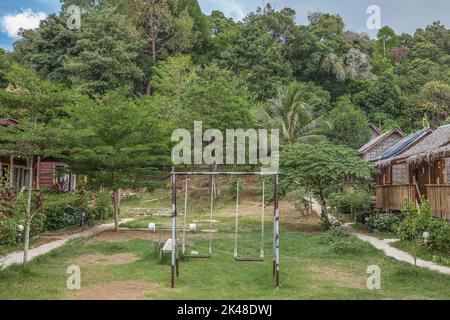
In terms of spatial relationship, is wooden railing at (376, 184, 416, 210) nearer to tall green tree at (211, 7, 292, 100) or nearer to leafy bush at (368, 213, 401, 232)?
leafy bush at (368, 213, 401, 232)

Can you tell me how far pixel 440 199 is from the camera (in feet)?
52.2

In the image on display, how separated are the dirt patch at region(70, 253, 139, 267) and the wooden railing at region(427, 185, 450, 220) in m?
9.48

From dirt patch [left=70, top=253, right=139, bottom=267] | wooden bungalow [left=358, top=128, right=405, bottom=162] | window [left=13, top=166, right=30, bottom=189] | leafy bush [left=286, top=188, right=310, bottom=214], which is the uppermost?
wooden bungalow [left=358, top=128, right=405, bottom=162]

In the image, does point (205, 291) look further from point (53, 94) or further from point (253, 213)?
point (253, 213)

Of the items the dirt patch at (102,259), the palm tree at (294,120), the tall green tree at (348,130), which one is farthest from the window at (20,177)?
the tall green tree at (348,130)

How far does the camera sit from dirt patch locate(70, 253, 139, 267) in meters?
13.1

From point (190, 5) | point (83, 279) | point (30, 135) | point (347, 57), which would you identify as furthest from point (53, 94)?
point (347, 57)

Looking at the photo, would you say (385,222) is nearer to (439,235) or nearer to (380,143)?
(439,235)

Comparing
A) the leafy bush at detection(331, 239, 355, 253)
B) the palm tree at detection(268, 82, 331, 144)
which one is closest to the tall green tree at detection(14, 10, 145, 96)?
the palm tree at detection(268, 82, 331, 144)

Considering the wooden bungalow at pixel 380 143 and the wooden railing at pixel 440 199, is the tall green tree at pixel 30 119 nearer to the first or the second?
the wooden railing at pixel 440 199

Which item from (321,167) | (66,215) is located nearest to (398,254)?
(321,167)

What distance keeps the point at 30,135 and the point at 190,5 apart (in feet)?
135

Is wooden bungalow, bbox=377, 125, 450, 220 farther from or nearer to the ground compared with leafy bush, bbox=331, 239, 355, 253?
farther from the ground

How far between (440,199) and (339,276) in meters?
6.02
